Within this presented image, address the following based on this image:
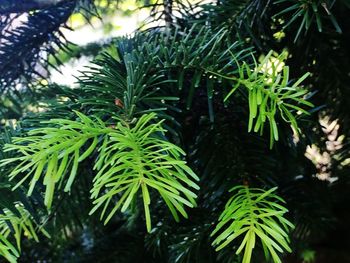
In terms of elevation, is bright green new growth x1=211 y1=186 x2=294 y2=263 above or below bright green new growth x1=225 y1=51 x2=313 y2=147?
below

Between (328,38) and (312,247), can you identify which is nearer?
(328,38)

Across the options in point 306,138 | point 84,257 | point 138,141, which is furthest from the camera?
point 84,257

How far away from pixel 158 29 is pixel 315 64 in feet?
0.46

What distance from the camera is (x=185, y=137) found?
28cm

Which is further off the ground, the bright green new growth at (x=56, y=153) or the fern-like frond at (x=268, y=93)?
the fern-like frond at (x=268, y=93)

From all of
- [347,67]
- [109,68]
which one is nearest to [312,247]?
[347,67]

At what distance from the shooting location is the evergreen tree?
153 millimetres

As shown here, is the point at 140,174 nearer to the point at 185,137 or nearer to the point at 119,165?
the point at 119,165

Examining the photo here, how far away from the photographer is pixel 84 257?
0.36 m

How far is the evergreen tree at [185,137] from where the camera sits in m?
0.15

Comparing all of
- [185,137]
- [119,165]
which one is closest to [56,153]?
[119,165]

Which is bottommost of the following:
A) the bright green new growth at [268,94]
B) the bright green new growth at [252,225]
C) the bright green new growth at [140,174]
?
the bright green new growth at [252,225]

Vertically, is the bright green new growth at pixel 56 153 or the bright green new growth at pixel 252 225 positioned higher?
the bright green new growth at pixel 56 153

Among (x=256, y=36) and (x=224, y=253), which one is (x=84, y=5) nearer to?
(x=256, y=36)
